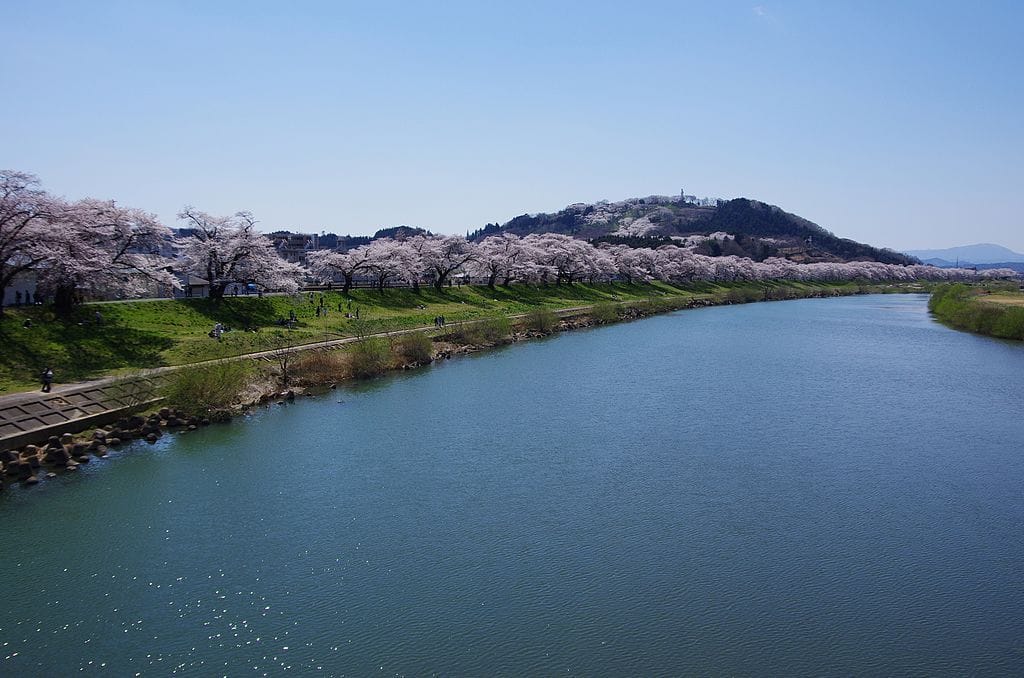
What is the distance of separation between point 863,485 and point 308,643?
15013mm

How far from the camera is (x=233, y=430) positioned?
22.0 meters

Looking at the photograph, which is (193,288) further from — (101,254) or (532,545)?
(532,545)

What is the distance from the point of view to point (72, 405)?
2014 cm

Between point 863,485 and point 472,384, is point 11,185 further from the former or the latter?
point 863,485

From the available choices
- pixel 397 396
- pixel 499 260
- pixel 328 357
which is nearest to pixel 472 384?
pixel 397 396

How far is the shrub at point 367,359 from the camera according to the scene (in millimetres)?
30562

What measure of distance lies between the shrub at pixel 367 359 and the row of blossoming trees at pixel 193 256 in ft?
31.4

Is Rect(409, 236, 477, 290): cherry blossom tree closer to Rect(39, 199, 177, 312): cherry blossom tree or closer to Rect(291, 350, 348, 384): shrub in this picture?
Rect(39, 199, 177, 312): cherry blossom tree

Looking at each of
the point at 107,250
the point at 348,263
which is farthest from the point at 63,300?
the point at 348,263

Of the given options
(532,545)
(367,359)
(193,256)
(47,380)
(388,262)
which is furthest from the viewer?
(388,262)

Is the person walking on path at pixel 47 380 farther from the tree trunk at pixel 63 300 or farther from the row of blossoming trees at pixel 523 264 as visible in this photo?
the row of blossoming trees at pixel 523 264

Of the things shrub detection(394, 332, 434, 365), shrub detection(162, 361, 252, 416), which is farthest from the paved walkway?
shrub detection(394, 332, 434, 365)

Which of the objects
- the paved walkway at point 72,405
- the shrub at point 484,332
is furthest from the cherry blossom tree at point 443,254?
the paved walkway at point 72,405

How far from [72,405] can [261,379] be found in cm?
717
